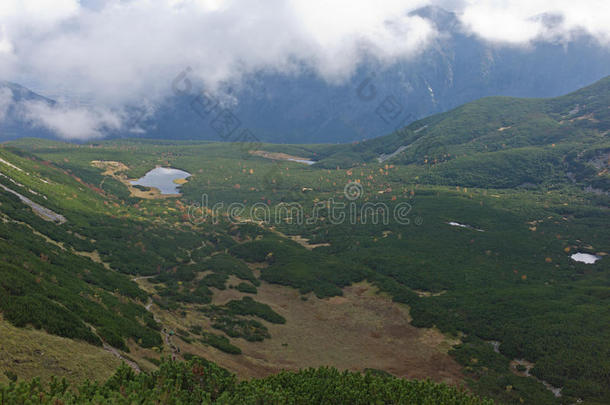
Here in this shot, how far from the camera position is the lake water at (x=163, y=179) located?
12451 centimetres

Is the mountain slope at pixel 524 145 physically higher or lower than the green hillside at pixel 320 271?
higher

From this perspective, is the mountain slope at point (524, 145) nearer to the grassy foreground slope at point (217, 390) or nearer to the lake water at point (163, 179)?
the lake water at point (163, 179)

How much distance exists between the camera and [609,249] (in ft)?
220

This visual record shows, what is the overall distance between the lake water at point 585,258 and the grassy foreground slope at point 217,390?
→ 58.9 meters

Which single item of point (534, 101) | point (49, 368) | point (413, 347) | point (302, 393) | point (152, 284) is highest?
point (534, 101)

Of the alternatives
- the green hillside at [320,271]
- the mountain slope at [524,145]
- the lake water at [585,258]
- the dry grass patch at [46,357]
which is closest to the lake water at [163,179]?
the green hillside at [320,271]

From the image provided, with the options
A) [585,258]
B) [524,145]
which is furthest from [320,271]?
[524,145]

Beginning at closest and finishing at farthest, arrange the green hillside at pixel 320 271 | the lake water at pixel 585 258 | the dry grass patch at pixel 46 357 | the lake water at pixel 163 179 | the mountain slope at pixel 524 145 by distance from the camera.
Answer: the dry grass patch at pixel 46 357 → the green hillside at pixel 320 271 → the lake water at pixel 585 258 → the mountain slope at pixel 524 145 → the lake water at pixel 163 179

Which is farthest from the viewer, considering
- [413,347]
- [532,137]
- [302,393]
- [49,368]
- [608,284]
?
[532,137]

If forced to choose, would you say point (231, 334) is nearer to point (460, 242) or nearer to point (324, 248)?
point (324, 248)

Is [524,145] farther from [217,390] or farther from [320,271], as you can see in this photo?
[217,390]

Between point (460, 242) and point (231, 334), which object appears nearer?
point (231, 334)

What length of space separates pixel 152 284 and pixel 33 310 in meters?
27.1

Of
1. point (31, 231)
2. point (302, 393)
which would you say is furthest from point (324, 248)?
point (302, 393)
